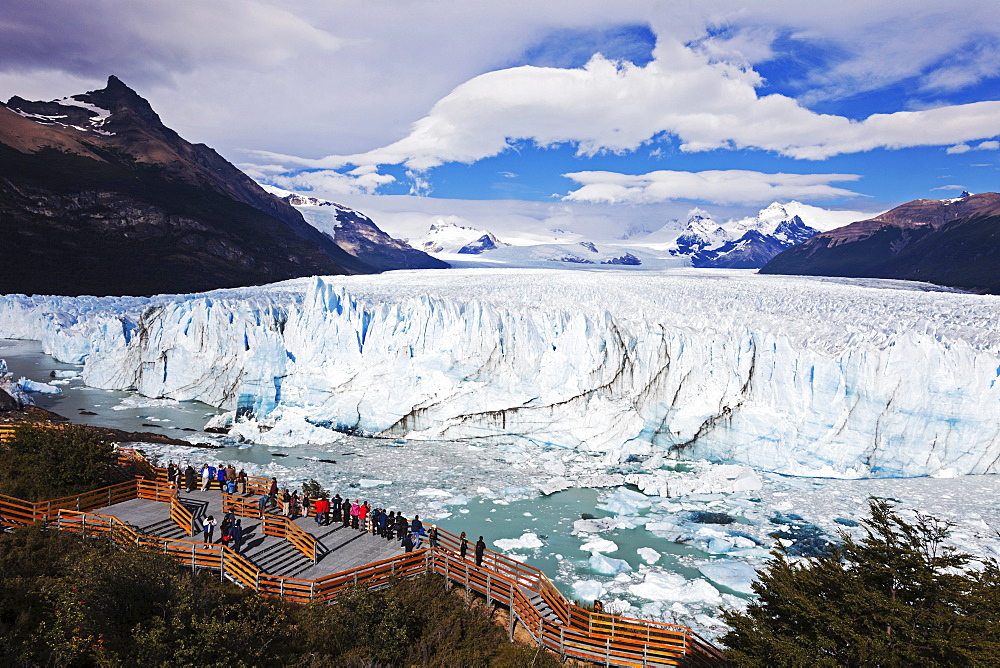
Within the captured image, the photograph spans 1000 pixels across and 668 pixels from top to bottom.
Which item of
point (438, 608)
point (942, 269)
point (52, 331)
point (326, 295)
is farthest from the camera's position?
point (942, 269)

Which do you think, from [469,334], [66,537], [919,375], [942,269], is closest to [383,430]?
[469,334]

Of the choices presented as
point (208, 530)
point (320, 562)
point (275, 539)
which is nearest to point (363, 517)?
point (320, 562)

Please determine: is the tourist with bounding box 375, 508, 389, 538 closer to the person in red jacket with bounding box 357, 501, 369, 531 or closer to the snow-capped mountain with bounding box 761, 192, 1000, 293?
the person in red jacket with bounding box 357, 501, 369, 531

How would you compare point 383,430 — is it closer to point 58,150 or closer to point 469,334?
point 469,334

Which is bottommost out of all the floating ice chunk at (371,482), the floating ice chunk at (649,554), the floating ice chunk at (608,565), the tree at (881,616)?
the floating ice chunk at (371,482)

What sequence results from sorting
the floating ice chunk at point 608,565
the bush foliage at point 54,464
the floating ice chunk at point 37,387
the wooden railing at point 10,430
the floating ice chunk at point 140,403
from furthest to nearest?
1. the floating ice chunk at point 37,387
2. the floating ice chunk at point 140,403
3. the wooden railing at point 10,430
4. the bush foliage at point 54,464
5. the floating ice chunk at point 608,565

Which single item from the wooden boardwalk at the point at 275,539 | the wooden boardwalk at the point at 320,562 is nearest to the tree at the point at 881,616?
the wooden boardwalk at the point at 320,562

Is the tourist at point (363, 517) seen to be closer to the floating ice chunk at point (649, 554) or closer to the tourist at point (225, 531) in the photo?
the tourist at point (225, 531)

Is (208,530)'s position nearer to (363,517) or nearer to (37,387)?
(363,517)
